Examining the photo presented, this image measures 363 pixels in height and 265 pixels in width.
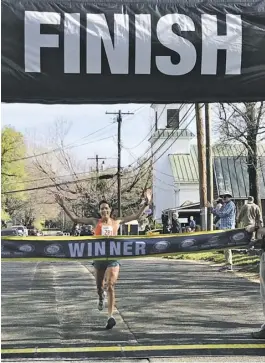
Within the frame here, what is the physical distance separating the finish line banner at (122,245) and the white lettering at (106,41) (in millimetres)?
1998

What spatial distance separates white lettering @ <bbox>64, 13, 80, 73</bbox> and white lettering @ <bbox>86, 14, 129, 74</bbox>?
0.11 metres

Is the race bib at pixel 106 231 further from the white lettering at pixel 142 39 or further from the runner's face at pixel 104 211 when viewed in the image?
the white lettering at pixel 142 39

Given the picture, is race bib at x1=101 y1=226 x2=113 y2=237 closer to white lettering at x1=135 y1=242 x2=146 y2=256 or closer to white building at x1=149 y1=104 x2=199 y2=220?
white lettering at x1=135 y1=242 x2=146 y2=256

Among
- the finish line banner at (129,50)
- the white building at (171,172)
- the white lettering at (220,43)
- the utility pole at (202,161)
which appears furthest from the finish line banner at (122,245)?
the white building at (171,172)

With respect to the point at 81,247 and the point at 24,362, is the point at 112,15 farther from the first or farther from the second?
the point at 24,362

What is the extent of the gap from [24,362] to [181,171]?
175 ft

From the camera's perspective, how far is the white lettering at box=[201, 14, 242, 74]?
20.1 feet

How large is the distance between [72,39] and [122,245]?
2.40 m

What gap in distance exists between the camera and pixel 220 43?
20.1 feet

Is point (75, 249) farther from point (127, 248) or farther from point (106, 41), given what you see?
point (106, 41)

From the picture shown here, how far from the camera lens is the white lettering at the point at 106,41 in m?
5.98

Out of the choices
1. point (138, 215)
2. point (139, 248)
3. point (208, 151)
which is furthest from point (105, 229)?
point (208, 151)

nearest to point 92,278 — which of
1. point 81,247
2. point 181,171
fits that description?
point 81,247

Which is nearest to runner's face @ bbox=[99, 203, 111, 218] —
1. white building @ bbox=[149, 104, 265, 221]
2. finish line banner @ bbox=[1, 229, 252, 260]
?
finish line banner @ bbox=[1, 229, 252, 260]
